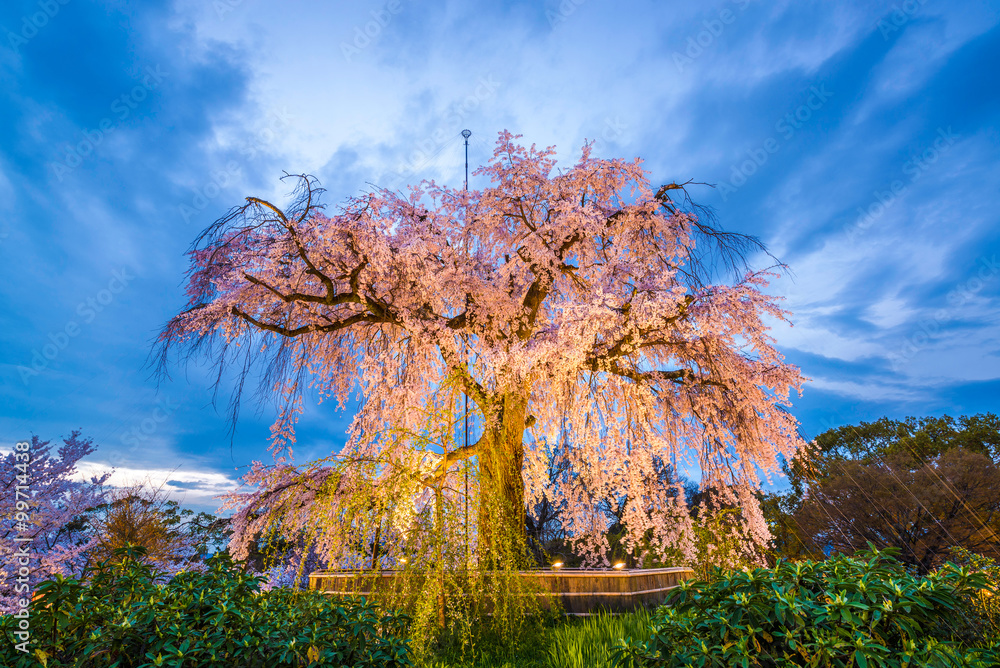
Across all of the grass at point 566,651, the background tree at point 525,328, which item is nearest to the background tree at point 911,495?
the background tree at point 525,328

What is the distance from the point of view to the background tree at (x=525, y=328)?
737cm

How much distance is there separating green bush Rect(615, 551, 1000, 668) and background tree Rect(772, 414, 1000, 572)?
1369 cm

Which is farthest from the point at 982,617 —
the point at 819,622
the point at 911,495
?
the point at 911,495

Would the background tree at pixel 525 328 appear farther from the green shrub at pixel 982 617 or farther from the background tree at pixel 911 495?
the background tree at pixel 911 495

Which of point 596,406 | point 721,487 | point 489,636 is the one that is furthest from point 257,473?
point 721,487

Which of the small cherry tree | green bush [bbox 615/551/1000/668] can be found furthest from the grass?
the small cherry tree

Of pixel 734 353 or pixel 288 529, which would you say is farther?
pixel 734 353

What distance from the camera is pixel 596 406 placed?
328 inches

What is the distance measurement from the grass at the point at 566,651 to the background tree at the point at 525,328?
2.15m

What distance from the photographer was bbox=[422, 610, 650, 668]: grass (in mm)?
4445

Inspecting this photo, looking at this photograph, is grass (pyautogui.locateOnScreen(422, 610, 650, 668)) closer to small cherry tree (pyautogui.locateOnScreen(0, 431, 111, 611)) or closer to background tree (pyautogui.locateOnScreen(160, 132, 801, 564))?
background tree (pyautogui.locateOnScreen(160, 132, 801, 564))

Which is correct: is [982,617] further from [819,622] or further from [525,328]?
[525,328]

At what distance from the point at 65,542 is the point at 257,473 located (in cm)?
310

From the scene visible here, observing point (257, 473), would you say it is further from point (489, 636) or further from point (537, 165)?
point (537, 165)
